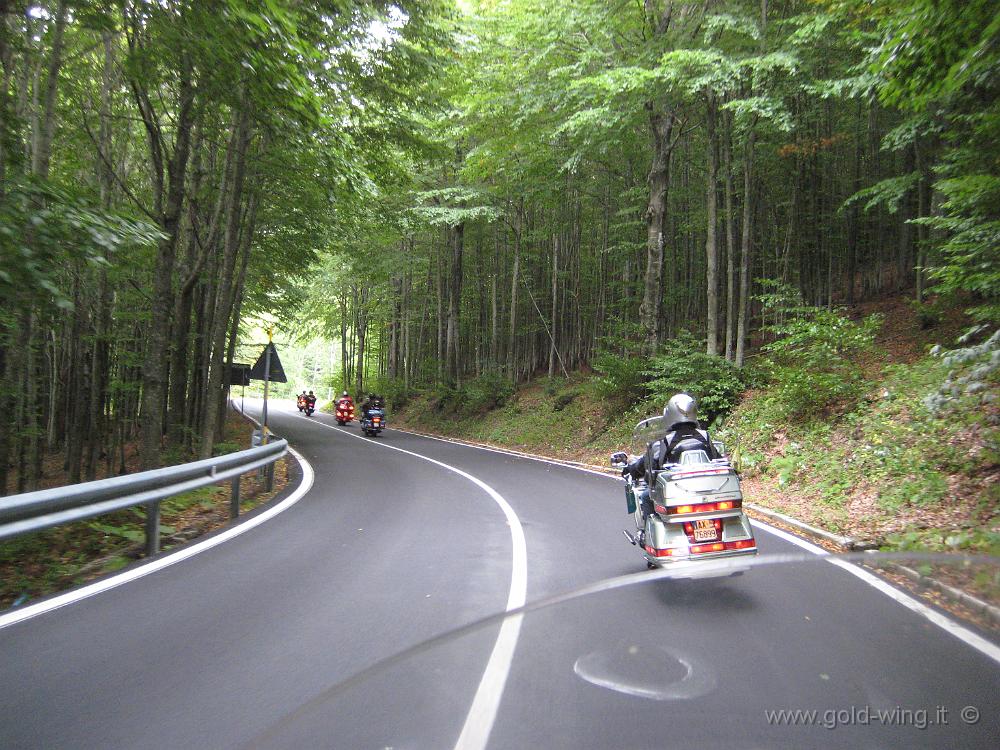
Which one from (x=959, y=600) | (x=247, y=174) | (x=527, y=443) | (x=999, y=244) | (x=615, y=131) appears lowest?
(x=527, y=443)

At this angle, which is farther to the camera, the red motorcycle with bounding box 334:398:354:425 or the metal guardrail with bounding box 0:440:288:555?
the red motorcycle with bounding box 334:398:354:425

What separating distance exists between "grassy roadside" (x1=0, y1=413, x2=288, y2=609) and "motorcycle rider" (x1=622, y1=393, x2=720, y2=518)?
16.3 feet

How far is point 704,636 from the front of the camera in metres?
3.60

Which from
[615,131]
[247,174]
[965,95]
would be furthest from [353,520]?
[615,131]

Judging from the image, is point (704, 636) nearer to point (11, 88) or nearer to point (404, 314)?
point (11, 88)

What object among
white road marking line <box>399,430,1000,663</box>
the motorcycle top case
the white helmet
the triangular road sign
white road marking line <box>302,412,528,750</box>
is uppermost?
the triangular road sign

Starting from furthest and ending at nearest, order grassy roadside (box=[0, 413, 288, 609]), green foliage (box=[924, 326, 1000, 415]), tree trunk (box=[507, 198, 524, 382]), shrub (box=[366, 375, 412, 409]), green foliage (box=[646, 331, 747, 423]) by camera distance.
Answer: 1. shrub (box=[366, 375, 412, 409])
2. tree trunk (box=[507, 198, 524, 382])
3. green foliage (box=[646, 331, 747, 423])
4. green foliage (box=[924, 326, 1000, 415])
5. grassy roadside (box=[0, 413, 288, 609])

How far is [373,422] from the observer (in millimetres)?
24688

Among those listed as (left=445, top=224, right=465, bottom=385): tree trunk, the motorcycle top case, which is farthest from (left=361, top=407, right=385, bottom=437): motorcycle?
the motorcycle top case

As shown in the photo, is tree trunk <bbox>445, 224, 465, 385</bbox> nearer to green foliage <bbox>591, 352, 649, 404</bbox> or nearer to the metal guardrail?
green foliage <bbox>591, 352, 649, 404</bbox>

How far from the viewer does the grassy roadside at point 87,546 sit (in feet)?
16.2

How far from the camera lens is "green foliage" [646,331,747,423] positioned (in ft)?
47.1

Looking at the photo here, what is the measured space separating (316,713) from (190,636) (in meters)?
1.58

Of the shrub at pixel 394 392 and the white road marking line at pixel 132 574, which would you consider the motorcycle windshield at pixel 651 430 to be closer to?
the white road marking line at pixel 132 574
